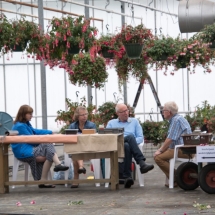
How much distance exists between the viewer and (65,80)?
70.6 feet

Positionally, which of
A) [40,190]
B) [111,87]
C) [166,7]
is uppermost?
[166,7]

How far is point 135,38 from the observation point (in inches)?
496

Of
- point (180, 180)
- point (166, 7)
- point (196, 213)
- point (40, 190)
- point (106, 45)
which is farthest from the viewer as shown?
point (166, 7)

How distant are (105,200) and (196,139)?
1281 millimetres

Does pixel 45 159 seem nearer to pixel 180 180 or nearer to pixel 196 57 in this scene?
pixel 180 180

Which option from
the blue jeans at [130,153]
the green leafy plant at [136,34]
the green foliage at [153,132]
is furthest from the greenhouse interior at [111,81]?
the blue jeans at [130,153]

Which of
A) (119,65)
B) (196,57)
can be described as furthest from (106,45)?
(196,57)

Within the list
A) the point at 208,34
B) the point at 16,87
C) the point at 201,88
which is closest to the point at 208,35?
the point at 208,34

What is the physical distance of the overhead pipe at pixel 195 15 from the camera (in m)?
13.6

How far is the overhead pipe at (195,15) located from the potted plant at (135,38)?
1268 millimetres

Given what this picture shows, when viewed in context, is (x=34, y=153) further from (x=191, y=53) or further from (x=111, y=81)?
(x=111, y=81)

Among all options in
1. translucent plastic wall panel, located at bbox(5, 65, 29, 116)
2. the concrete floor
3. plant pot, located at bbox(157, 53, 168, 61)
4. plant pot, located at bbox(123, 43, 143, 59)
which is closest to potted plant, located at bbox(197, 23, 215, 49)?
plant pot, located at bbox(123, 43, 143, 59)

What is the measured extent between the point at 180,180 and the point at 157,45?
5.17 m

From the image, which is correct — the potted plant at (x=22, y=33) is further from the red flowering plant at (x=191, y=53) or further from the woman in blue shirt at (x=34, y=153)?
the red flowering plant at (x=191, y=53)
